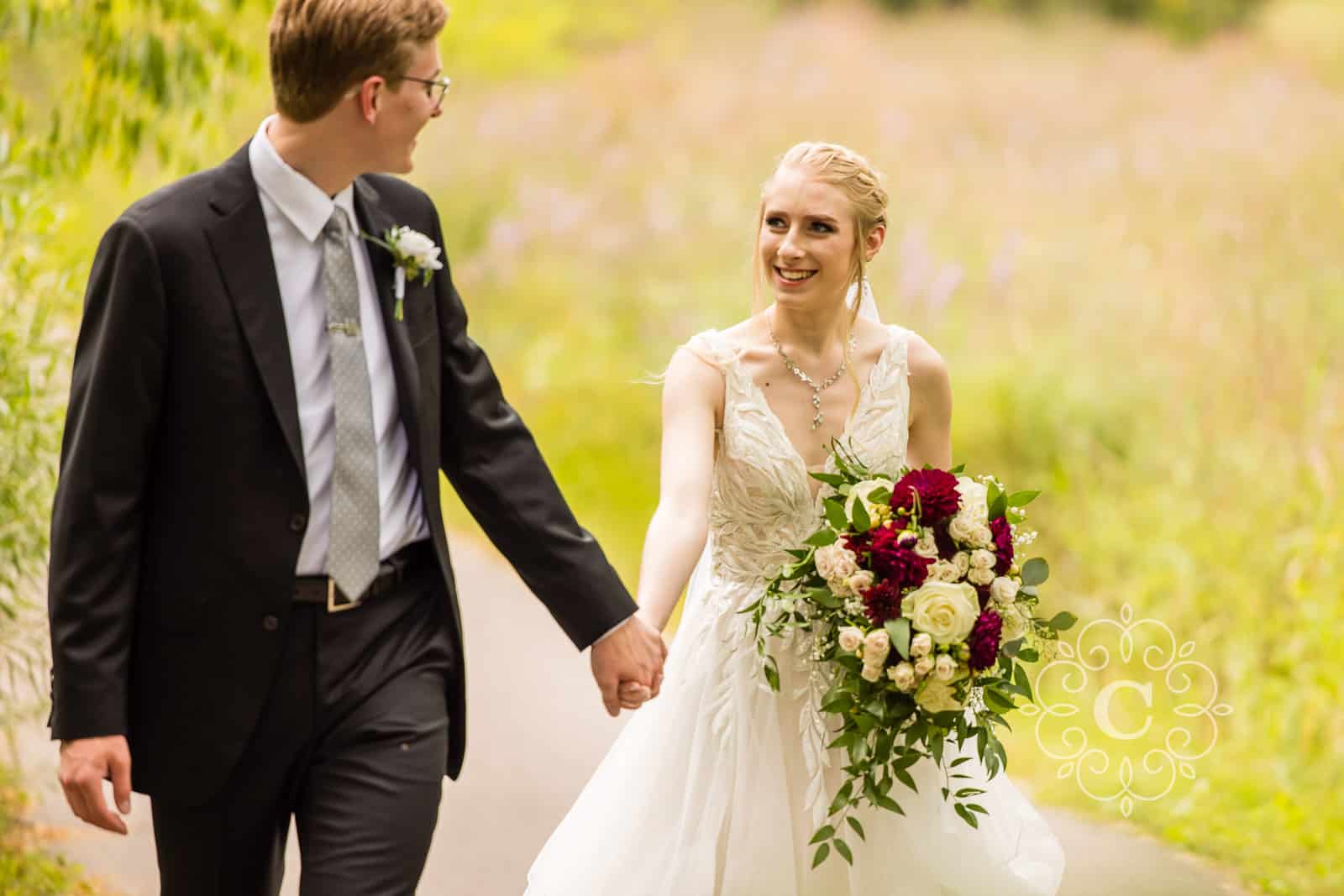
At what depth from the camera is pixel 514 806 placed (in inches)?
241

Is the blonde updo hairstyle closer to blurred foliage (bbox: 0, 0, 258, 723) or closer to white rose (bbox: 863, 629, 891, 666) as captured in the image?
white rose (bbox: 863, 629, 891, 666)

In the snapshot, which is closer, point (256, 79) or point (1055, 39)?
point (256, 79)

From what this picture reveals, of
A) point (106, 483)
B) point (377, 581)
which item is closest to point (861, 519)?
point (377, 581)

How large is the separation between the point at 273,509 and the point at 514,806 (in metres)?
3.51

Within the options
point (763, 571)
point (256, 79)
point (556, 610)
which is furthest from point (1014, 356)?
point (556, 610)

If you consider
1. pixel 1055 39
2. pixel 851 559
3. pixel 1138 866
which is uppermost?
pixel 1055 39

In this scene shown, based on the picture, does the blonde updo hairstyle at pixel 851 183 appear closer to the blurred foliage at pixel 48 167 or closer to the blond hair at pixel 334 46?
the blond hair at pixel 334 46

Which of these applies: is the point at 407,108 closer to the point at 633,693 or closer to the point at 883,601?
the point at 633,693

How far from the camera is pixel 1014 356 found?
9211mm

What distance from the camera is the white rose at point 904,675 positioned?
3291mm

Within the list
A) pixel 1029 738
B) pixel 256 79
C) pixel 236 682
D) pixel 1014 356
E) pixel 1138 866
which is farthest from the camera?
pixel 1014 356

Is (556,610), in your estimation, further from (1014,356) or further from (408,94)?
(1014,356)

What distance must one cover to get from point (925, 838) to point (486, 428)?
4.83ft

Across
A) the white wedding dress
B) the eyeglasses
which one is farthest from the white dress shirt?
the white wedding dress
